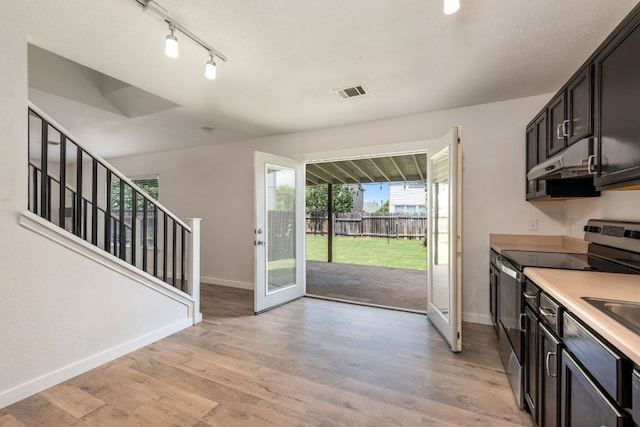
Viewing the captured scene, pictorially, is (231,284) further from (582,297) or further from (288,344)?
(582,297)

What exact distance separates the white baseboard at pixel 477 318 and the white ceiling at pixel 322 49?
2.40 m

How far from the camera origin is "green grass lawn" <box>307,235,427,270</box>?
7420 millimetres

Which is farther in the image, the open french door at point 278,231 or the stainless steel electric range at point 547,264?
the open french door at point 278,231

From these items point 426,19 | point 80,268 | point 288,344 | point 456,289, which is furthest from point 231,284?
point 426,19

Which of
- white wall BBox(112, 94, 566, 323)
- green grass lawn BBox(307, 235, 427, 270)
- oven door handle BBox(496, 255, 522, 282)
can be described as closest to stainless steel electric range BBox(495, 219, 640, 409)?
oven door handle BBox(496, 255, 522, 282)

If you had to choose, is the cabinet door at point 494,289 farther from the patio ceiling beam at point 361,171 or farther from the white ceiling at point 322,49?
the patio ceiling beam at point 361,171

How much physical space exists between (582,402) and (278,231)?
338 centimetres

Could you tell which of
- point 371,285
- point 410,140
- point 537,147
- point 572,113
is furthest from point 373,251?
point 572,113

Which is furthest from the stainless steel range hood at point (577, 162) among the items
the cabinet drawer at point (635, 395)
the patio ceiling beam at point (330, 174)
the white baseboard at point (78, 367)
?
the patio ceiling beam at point (330, 174)

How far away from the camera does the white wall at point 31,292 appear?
189 centimetres

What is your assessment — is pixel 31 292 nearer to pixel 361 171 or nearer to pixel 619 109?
pixel 619 109

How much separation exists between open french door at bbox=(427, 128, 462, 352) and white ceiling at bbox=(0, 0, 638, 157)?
637mm

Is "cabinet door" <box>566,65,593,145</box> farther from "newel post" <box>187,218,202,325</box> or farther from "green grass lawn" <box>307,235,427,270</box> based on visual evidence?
"green grass lawn" <box>307,235,427,270</box>

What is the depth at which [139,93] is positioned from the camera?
11.6ft
